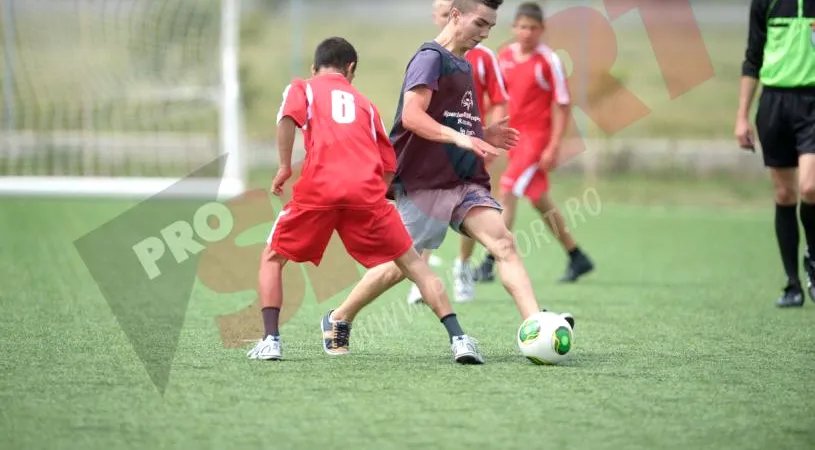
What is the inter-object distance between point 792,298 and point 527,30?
296 centimetres

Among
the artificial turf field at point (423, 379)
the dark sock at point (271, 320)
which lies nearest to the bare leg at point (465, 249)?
the artificial turf field at point (423, 379)

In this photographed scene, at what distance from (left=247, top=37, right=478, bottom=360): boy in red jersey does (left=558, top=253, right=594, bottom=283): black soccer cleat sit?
164 inches

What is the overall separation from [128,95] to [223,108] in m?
1.78

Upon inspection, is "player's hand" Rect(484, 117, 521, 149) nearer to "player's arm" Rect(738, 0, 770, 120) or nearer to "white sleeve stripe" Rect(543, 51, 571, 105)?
"player's arm" Rect(738, 0, 770, 120)

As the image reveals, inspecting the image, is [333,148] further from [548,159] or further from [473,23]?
[548,159]

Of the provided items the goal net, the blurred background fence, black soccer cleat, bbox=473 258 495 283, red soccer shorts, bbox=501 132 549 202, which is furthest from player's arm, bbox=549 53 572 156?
the blurred background fence

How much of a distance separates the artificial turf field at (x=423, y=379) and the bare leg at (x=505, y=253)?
35 centimetres

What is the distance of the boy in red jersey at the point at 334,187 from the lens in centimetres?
563

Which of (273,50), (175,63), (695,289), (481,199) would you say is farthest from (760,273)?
(273,50)

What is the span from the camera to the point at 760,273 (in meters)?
10.6

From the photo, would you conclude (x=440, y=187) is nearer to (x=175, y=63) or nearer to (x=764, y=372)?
(x=764, y=372)

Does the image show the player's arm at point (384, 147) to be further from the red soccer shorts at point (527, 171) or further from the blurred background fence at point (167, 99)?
the blurred background fence at point (167, 99)

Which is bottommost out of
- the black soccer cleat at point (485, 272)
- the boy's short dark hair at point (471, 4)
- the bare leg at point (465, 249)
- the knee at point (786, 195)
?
the black soccer cleat at point (485, 272)

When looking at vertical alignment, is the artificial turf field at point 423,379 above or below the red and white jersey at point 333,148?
below
